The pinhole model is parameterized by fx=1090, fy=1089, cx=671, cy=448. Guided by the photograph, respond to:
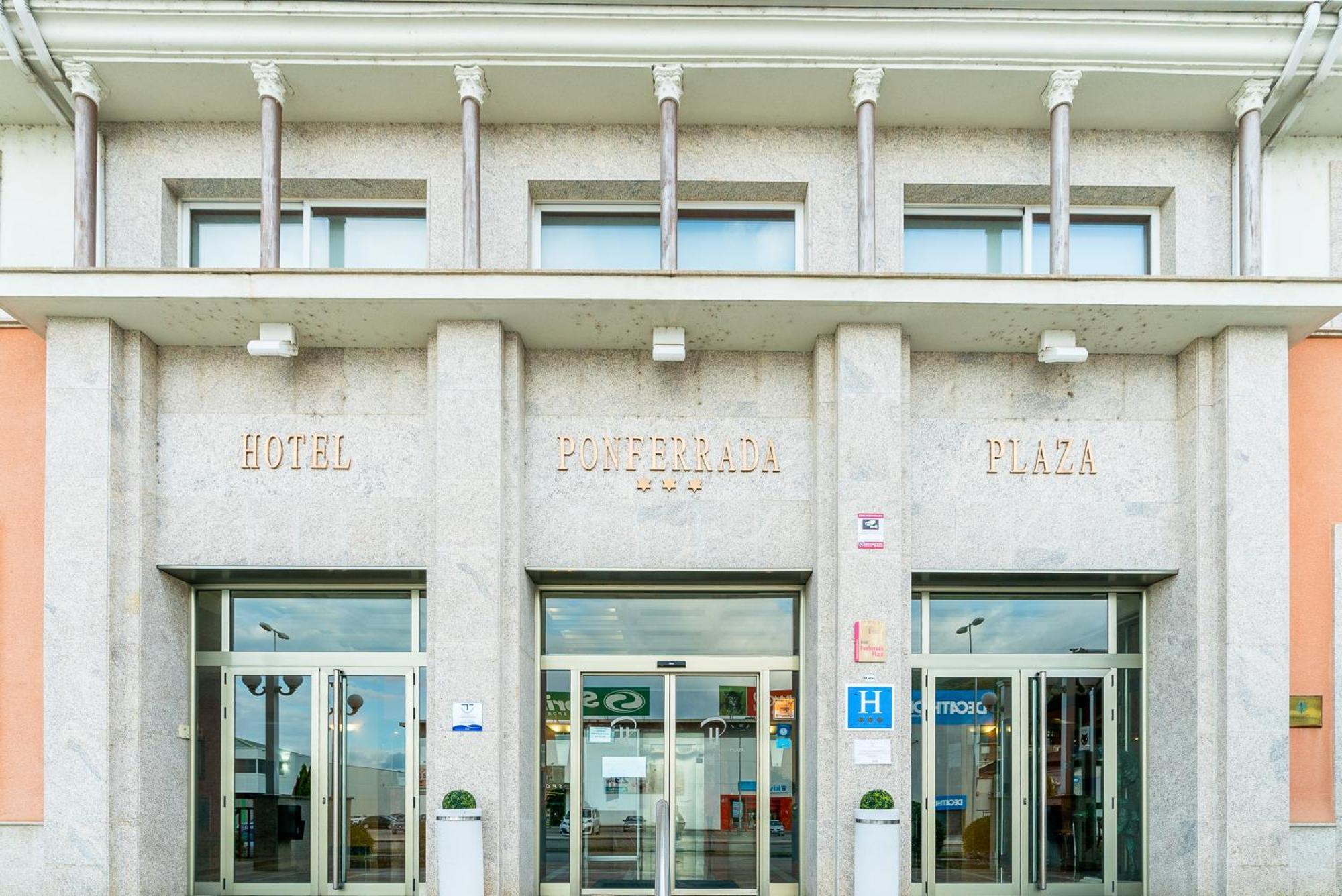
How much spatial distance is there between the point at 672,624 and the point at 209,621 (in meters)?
4.70

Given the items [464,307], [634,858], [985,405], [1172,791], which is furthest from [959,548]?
[464,307]

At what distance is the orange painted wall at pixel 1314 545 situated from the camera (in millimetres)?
10117

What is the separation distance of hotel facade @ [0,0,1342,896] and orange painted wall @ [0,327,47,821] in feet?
0.13

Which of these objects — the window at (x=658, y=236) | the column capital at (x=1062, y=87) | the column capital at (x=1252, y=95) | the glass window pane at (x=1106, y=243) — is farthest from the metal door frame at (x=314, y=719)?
the column capital at (x=1252, y=95)

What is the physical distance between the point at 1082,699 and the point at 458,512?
652cm

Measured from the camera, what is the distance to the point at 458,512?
31.6ft

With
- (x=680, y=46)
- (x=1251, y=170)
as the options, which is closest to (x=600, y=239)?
(x=680, y=46)

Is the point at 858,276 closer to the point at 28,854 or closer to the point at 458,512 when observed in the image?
the point at 458,512

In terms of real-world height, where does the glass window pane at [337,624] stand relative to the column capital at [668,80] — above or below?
below

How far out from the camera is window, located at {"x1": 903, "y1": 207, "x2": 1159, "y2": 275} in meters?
11.0

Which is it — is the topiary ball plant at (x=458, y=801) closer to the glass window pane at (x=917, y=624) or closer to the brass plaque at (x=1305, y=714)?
the glass window pane at (x=917, y=624)

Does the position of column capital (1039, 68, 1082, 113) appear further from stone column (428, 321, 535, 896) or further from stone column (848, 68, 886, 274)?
stone column (428, 321, 535, 896)

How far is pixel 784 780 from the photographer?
10.8 m

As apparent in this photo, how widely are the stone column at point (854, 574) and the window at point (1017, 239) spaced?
147cm
